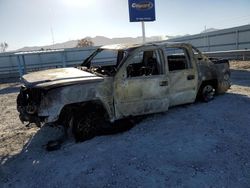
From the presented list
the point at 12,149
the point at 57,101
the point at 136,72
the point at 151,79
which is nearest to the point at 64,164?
the point at 57,101

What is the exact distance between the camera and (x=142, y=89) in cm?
573

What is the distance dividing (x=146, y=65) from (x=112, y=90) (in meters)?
1.85

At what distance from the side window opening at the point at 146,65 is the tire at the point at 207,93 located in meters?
1.63

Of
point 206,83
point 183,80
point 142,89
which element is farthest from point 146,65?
point 206,83

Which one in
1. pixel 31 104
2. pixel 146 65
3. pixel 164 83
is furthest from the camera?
pixel 146 65

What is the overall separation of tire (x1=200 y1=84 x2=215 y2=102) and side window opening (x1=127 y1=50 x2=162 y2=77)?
5.34 ft

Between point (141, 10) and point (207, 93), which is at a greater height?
point (141, 10)

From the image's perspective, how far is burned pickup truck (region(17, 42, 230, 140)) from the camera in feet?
15.8

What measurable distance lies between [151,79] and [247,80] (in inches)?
241

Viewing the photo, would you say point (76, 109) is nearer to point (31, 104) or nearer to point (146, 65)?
point (31, 104)

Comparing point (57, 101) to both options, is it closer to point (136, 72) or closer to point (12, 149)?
point (12, 149)

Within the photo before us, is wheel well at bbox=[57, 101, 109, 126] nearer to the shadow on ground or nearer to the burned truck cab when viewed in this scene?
the burned truck cab

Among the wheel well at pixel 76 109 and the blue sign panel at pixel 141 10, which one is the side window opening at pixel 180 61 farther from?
the blue sign panel at pixel 141 10

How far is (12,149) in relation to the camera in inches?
206
